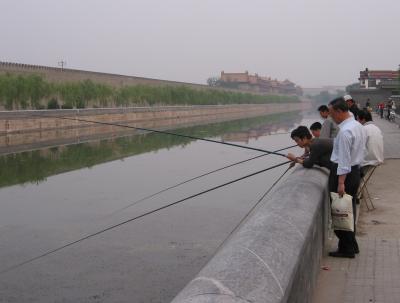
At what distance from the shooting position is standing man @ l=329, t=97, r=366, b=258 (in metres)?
4.29

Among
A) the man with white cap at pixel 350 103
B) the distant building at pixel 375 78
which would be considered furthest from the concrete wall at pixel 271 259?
the distant building at pixel 375 78

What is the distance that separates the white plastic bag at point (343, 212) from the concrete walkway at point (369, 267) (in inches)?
12.2

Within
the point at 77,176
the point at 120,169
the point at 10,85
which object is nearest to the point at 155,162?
Answer: the point at 120,169

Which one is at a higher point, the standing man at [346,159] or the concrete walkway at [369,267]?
the standing man at [346,159]

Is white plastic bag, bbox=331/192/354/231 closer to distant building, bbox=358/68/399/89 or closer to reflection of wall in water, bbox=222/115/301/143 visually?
reflection of wall in water, bbox=222/115/301/143

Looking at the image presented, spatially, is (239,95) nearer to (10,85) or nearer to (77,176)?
(10,85)

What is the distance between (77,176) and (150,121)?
3103 cm

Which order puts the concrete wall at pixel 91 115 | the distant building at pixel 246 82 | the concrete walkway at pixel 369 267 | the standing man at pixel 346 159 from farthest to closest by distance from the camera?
the distant building at pixel 246 82 < the concrete wall at pixel 91 115 < the standing man at pixel 346 159 < the concrete walkway at pixel 369 267

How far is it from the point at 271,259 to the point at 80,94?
4110 cm

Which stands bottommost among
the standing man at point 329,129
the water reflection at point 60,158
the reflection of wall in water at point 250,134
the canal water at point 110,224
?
the water reflection at point 60,158

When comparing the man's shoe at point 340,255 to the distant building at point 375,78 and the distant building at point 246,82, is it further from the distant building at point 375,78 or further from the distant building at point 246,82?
the distant building at point 246,82

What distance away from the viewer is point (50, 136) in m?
28.7

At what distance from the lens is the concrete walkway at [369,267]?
3.78 meters

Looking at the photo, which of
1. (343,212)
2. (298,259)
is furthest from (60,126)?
(298,259)
